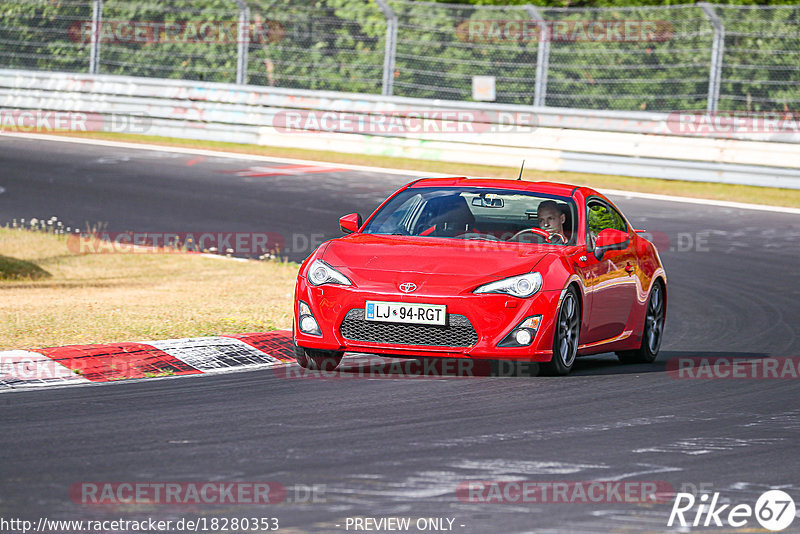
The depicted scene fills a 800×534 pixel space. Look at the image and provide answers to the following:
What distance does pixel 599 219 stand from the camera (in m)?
10.5

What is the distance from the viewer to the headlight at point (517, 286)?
29.0 ft

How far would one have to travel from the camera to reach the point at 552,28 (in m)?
23.8

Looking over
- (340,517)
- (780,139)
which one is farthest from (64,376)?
(780,139)

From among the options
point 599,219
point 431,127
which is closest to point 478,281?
point 599,219

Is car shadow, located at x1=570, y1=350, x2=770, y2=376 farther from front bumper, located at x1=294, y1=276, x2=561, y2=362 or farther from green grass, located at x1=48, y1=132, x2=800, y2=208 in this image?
green grass, located at x1=48, y1=132, x2=800, y2=208

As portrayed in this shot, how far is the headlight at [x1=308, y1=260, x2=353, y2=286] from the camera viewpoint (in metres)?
9.01

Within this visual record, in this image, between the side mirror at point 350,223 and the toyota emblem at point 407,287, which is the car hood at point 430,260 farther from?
the side mirror at point 350,223

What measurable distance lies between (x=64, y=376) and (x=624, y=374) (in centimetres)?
391

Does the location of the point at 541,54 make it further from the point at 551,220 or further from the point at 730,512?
the point at 730,512

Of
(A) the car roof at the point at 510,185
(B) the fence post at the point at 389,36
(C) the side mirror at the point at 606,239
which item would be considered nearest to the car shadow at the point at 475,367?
(C) the side mirror at the point at 606,239

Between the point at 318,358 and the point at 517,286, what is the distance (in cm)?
150

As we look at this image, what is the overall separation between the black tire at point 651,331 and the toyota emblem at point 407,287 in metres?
2.65

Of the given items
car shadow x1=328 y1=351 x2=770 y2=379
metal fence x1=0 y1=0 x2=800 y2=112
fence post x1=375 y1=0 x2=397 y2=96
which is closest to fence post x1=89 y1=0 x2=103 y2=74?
metal fence x1=0 y1=0 x2=800 y2=112

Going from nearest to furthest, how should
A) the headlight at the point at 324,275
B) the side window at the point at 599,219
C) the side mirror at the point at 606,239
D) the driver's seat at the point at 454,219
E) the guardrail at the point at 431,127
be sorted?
the headlight at the point at 324,275 < the side mirror at the point at 606,239 < the driver's seat at the point at 454,219 < the side window at the point at 599,219 < the guardrail at the point at 431,127
